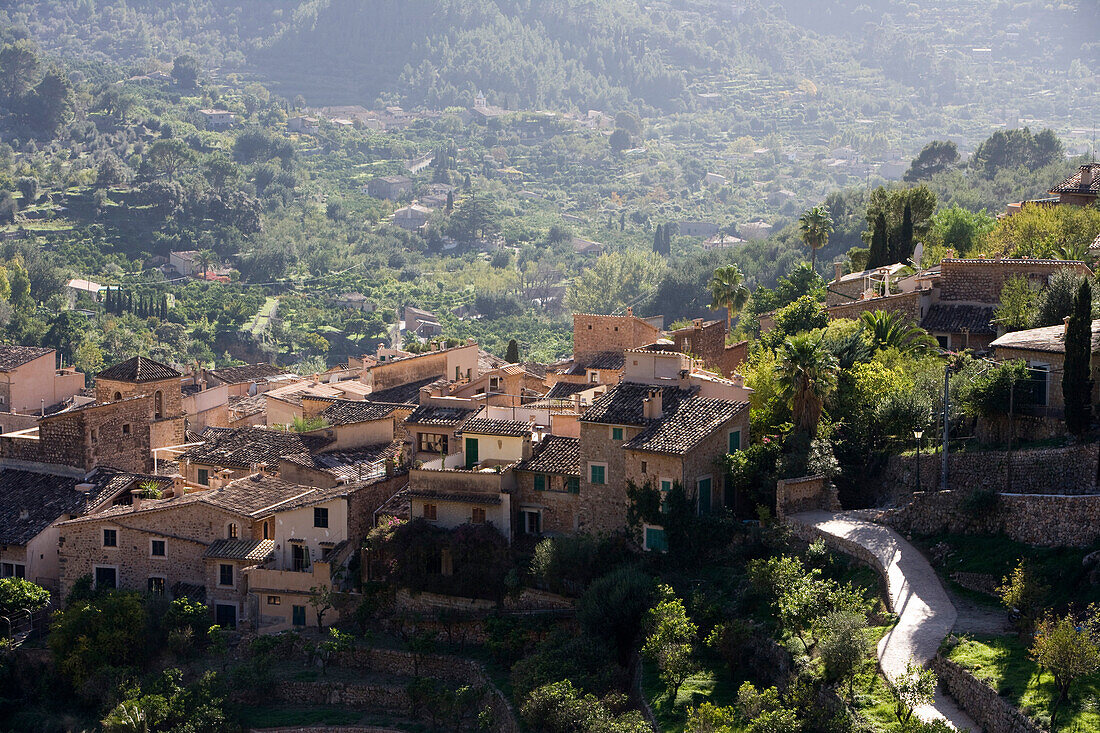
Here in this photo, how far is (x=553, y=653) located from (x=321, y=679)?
254 inches

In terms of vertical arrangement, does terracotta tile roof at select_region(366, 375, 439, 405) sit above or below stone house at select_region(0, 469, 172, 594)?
above

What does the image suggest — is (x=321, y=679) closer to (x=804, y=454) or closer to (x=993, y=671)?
(x=804, y=454)

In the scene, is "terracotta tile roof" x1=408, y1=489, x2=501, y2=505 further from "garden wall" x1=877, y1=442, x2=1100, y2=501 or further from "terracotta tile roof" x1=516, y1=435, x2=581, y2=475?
"garden wall" x1=877, y1=442, x2=1100, y2=501

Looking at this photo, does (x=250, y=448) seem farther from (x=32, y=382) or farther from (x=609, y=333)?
(x=32, y=382)

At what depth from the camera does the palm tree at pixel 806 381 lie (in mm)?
37125

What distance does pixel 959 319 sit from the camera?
44.8 metres

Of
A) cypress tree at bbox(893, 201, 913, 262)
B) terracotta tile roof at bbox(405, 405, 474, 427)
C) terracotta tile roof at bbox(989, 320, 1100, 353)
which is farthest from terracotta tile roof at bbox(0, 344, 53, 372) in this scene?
terracotta tile roof at bbox(989, 320, 1100, 353)

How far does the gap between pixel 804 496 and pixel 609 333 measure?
18010 mm

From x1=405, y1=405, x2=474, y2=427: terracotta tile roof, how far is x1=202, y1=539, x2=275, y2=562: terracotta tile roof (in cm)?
561

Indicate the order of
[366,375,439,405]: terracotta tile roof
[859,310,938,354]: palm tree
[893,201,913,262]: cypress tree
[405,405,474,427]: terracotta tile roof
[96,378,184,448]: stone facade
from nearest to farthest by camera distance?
[859,310,938,354]: palm tree, [405,405,474,427]: terracotta tile roof, [366,375,439,405]: terracotta tile roof, [96,378,184,448]: stone facade, [893,201,913,262]: cypress tree

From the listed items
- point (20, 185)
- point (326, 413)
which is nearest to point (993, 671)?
point (326, 413)

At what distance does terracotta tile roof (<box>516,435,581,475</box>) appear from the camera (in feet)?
125

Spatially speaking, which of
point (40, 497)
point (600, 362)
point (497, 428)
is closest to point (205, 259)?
point (600, 362)

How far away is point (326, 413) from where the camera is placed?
165 feet
